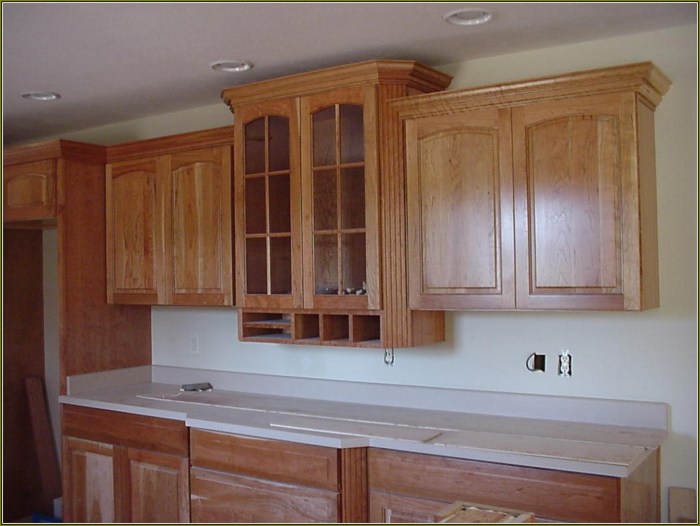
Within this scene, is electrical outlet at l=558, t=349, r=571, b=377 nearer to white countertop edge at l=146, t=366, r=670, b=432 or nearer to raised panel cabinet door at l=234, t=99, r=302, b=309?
white countertop edge at l=146, t=366, r=670, b=432

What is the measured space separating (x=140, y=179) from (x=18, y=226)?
3.50ft

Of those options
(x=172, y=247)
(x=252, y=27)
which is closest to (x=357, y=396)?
(x=172, y=247)

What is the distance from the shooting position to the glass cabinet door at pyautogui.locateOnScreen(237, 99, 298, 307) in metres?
3.19

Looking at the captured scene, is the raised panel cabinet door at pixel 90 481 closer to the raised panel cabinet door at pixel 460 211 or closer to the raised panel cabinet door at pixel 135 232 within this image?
the raised panel cabinet door at pixel 135 232

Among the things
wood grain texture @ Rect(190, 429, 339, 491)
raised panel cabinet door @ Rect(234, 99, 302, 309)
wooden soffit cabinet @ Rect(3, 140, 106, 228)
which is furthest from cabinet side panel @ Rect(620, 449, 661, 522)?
wooden soffit cabinet @ Rect(3, 140, 106, 228)

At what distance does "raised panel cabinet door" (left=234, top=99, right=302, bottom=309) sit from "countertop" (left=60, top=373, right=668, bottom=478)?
512mm

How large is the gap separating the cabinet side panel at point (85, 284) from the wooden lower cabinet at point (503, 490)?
1.96m

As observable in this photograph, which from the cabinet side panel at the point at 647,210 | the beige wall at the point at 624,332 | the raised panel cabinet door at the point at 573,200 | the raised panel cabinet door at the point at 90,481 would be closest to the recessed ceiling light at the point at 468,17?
the raised panel cabinet door at the point at 573,200

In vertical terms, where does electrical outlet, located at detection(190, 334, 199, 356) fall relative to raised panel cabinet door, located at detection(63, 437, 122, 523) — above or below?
above

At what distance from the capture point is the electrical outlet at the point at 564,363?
2891mm

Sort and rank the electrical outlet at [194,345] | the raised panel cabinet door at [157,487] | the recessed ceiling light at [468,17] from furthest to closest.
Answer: the electrical outlet at [194,345] < the raised panel cabinet door at [157,487] < the recessed ceiling light at [468,17]

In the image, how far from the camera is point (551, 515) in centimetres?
233

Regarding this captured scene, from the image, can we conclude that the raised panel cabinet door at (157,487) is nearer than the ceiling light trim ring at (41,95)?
Yes

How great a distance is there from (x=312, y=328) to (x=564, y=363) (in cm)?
111
